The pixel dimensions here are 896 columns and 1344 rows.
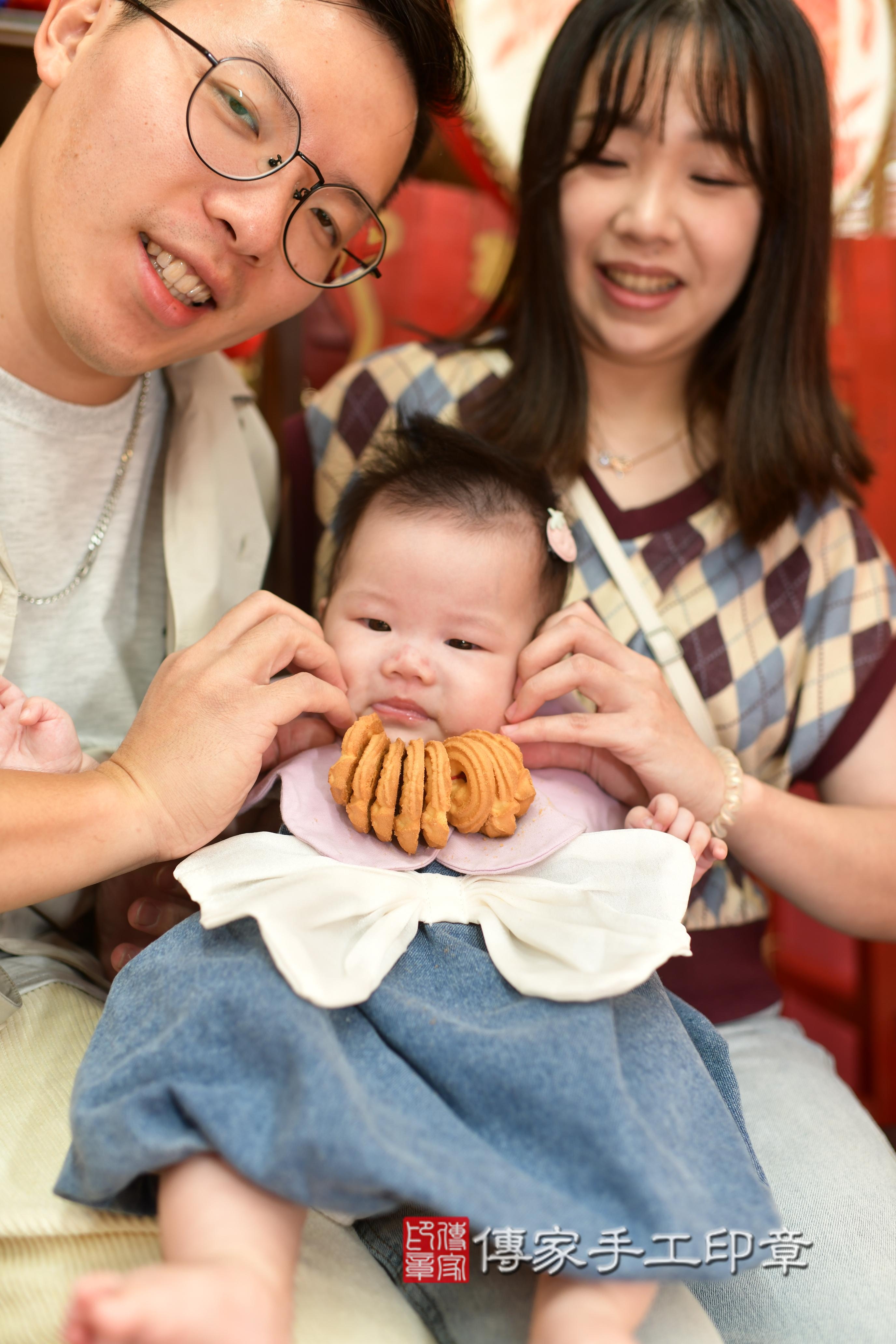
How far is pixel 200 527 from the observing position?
5.02ft

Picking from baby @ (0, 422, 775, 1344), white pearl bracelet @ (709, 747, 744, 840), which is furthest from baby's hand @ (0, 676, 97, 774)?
white pearl bracelet @ (709, 747, 744, 840)

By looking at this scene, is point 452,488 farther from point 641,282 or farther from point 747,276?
point 747,276

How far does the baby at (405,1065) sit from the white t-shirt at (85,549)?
28 centimetres

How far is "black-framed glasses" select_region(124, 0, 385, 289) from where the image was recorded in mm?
1133

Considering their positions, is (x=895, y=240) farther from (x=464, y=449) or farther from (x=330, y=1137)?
(x=330, y=1137)

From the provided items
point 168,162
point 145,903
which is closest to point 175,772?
point 145,903

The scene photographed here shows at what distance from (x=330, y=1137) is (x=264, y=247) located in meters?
0.93

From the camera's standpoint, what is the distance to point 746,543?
163 cm

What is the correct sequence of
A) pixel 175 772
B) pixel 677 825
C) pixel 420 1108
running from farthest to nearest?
pixel 677 825 < pixel 175 772 < pixel 420 1108

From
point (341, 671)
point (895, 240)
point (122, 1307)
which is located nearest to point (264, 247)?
point (341, 671)

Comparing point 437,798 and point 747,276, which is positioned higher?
point 747,276

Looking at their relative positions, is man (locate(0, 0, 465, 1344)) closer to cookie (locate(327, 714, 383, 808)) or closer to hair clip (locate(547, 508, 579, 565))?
cookie (locate(327, 714, 383, 808))

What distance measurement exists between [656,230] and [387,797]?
919mm

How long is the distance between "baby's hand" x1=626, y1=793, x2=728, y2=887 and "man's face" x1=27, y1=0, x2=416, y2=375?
2.50 ft
